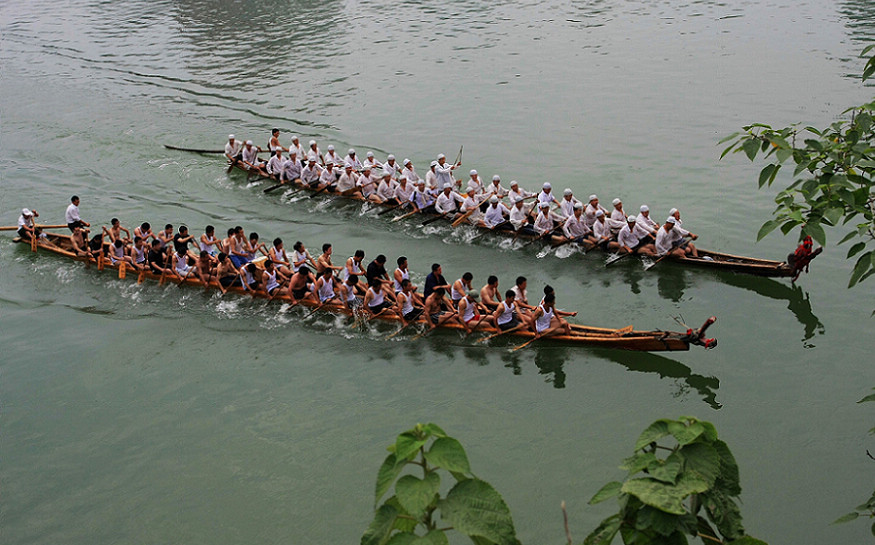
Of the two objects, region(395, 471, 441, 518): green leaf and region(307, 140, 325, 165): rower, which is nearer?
region(395, 471, 441, 518): green leaf

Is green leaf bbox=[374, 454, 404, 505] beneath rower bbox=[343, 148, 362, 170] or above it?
above

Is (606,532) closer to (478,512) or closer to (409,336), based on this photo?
(478,512)

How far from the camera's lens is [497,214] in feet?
54.9

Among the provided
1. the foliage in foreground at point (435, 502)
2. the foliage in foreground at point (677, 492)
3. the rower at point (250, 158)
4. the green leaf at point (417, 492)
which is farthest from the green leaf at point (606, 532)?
the rower at point (250, 158)

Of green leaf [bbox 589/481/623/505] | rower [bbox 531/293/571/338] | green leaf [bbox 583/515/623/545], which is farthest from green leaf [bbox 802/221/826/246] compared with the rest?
rower [bbox 531/293/571/338]

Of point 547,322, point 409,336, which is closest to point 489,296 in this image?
point 547,322

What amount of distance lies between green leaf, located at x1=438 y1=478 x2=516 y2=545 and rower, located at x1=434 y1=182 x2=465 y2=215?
1449cm

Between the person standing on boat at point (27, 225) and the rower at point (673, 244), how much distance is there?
560 inches

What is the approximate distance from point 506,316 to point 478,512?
1021 cm

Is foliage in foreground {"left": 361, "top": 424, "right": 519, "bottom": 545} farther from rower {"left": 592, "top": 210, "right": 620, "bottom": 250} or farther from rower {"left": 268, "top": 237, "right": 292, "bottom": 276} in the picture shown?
rower {"left": 592, "top": 210, "right": 620, "bottom": 250}

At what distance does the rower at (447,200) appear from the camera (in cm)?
1745

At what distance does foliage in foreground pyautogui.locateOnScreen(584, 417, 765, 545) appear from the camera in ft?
10.5

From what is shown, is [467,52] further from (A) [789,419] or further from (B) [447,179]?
(A) [789,419]

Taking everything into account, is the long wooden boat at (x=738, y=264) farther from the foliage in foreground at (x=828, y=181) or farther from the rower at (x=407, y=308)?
the foliage in foreground at (x=828, y=181)
